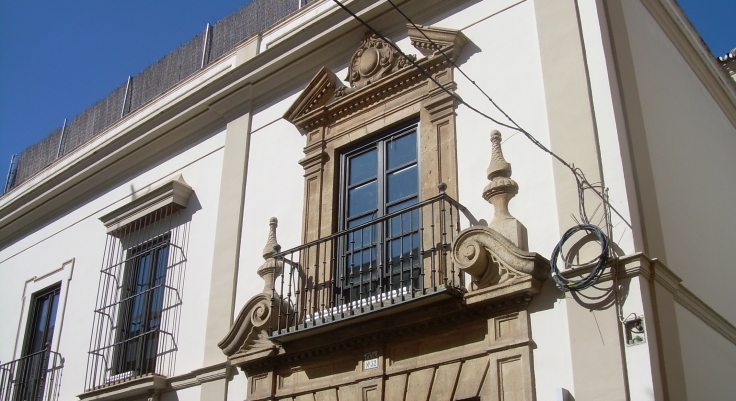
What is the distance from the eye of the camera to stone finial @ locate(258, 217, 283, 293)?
8.80 meters

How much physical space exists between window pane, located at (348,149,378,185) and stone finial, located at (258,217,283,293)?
3.31 feet

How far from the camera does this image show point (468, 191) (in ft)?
25.2

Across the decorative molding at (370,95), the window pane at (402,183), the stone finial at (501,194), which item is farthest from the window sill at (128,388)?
the stone finial at (501,194)

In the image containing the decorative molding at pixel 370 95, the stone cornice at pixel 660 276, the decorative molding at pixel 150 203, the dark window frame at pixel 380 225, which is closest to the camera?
the stone cornice at pixel 660 276

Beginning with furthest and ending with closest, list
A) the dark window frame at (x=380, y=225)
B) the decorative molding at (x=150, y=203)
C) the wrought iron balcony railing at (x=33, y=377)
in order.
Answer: the wrought iron balcony railing at (x=33, y=377), the decorative molding at (x=150, y=203), the dark window frame at (x=380, y=225)

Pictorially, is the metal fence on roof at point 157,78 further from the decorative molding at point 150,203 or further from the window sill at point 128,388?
the window sill at point 128,388

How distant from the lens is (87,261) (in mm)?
11891

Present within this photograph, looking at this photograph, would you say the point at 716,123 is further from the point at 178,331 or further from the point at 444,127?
the point at 178,331

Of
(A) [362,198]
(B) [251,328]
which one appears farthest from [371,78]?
(B) [251,328]

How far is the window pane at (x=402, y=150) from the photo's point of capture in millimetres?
8492

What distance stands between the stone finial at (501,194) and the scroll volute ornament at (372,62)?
177 cm

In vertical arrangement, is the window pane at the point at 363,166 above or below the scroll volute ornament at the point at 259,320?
above

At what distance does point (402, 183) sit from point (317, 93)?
5.88ft

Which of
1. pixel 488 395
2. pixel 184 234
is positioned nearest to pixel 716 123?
pixel 488 395
